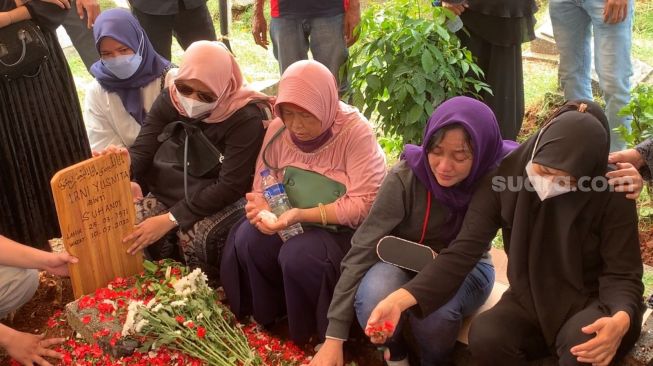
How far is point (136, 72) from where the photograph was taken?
3342 mm

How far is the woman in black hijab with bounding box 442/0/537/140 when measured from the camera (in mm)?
3666

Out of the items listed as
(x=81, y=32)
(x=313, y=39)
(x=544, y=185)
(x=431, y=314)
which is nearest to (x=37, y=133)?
(x=81, y=32)

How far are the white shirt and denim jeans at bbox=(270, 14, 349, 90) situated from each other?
93 cm

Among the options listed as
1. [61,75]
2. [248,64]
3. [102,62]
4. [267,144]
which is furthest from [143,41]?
[248,64]

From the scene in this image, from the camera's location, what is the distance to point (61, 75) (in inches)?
134

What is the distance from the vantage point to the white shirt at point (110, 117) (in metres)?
3.41

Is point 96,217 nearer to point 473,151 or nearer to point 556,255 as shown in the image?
point 473,151

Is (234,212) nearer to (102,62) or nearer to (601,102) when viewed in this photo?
(102,62)

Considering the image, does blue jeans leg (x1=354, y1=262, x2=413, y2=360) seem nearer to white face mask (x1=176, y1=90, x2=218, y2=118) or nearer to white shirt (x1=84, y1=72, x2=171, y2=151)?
white face mask (x1=176, y1=90, x2=218, y2=118)

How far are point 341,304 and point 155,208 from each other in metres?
1.14

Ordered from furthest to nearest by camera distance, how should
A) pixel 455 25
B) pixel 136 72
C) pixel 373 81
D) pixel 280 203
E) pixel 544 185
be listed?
1. pixel 455 25
2. pixel 373 81
3. pixel 136 72
4. pixel 280 203
5. pixel 544 185

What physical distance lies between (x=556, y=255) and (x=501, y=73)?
67.1 inches

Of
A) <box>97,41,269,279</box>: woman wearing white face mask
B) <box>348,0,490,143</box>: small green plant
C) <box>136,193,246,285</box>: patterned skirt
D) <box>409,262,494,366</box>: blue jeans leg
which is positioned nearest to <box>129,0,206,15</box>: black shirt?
<box>97,41,269,279</box>: woman wearing white face mask

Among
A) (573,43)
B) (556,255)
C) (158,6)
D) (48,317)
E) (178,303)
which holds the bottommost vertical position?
(48,317)
